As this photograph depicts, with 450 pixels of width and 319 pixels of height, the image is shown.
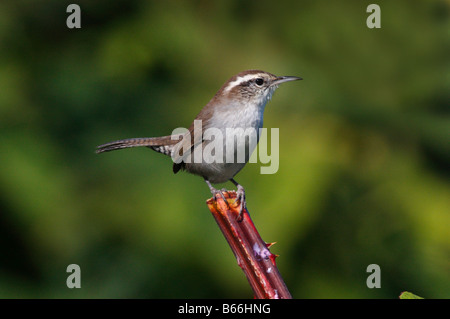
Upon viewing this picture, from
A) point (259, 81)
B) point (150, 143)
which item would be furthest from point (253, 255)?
point (150, 143)

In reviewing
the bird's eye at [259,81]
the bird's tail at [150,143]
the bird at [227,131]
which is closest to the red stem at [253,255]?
the bird at [227,131]

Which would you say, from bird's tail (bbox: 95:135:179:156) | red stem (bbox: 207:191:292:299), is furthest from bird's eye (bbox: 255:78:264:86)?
red stem (bbox: 207:191:292:299)

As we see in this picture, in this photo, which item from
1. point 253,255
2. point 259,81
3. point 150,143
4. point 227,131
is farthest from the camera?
point 150,143

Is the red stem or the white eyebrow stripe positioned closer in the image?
the red stem

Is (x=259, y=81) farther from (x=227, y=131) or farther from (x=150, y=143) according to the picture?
(x=150, y=143)

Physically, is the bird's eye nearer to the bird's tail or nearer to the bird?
the bird

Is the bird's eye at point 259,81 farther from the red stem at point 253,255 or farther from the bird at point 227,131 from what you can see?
the red stem at point 253,255

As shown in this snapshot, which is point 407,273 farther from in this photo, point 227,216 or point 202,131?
point 227,216

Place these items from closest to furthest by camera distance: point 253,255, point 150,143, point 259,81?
point 253,255 → point 259,81 → point 150,143

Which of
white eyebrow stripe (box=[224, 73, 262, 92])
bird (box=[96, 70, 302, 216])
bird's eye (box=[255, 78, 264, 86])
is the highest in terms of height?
white eyebrow stripe (box=[224, 73, 262, 92])
